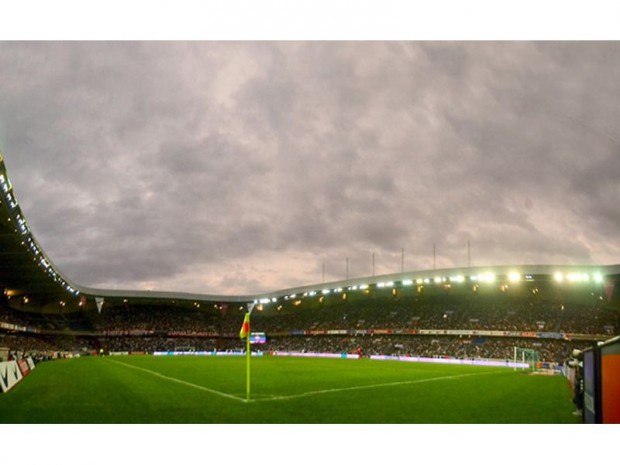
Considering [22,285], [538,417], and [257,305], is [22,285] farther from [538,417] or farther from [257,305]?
[538,417]

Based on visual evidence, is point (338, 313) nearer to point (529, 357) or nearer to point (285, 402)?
point (529, 357)

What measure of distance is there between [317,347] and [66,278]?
119 ft

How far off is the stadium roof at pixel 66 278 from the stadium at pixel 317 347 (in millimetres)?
200

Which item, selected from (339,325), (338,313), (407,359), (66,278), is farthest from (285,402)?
(338,313)

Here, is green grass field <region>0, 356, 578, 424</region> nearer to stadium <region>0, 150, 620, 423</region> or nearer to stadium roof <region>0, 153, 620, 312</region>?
stadium <region>0, 150, 620, 423</region>

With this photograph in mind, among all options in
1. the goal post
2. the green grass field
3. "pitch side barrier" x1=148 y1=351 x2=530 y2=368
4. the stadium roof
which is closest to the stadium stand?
the stadium roof

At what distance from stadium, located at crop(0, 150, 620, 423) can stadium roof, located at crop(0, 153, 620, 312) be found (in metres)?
0.20

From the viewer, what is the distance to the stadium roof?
3769cm

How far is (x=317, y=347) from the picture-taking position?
79.6 meters

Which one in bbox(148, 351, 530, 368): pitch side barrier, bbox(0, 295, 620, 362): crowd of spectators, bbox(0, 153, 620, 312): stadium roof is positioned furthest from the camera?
bbox(0, 295, 620, 362): crowd of spectators

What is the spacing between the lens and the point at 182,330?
95.6m

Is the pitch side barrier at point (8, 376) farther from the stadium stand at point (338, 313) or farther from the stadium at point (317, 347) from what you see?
the stadium stand at point (338, 313)
